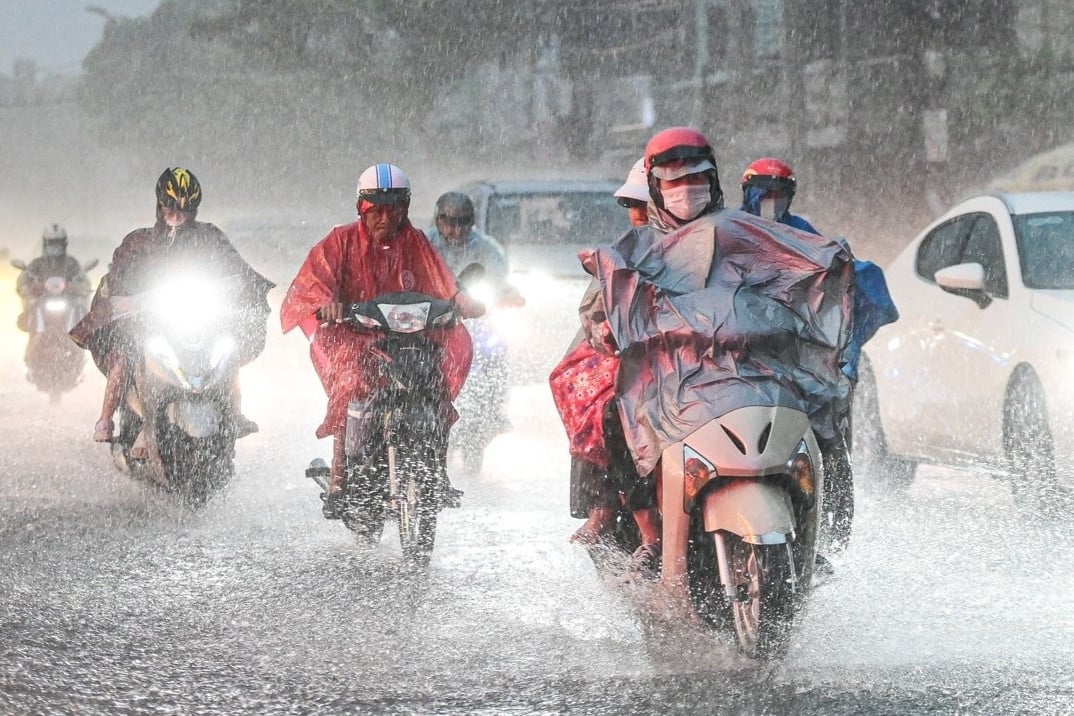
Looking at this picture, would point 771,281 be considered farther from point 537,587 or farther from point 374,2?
point 374,2

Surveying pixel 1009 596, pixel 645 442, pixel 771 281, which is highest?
pixel 771 281

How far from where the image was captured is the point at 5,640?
5.67 meters

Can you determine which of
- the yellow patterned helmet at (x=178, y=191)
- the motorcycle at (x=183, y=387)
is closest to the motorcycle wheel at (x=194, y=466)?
the motorcycle at (x=183, y=387)

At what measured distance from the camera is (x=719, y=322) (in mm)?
5336

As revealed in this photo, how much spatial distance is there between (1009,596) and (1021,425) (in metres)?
2.05

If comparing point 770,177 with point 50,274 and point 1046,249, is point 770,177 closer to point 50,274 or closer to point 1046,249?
point 1046,249

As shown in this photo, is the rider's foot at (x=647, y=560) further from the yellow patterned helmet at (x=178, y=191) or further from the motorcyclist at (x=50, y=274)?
the motorcyclist at (x=50, y=274)

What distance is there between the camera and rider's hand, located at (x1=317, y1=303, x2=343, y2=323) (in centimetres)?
742

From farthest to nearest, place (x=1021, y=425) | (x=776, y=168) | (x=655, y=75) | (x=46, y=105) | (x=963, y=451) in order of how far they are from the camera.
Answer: (x=46, y=105) → (x=655, y=75) → (x=963, y=451) → (x=1021, y=425) → (x=776, y=168)

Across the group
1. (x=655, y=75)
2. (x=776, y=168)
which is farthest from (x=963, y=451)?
(x=655, y=75)

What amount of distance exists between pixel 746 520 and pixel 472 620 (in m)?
1.29

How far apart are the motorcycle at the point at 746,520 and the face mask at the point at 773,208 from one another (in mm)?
2162

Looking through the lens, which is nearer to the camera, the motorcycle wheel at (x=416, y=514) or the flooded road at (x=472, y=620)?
the flooded road at (x=472, y=620)

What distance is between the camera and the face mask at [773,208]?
7.36 meters
